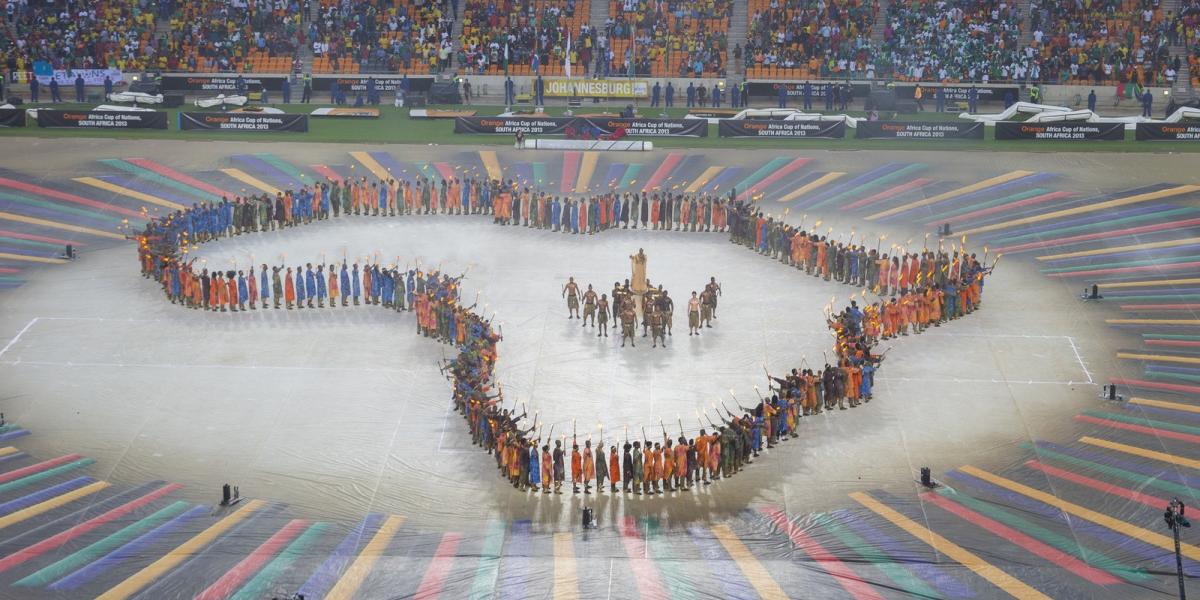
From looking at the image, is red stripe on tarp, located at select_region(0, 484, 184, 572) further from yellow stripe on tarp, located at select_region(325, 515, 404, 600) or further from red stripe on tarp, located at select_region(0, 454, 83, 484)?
yellow stripe on tarp, located at select_region(325, 515, 404, 600)

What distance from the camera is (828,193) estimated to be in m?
49.3

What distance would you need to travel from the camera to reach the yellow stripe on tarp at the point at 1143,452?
94.6 ft

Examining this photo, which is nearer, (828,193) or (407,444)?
(407,444)

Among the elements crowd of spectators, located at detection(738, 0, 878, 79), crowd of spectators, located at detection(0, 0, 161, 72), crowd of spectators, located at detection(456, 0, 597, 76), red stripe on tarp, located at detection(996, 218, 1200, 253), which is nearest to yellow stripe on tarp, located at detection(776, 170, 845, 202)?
red stripe on tarp, located at detection(996, 218, 1200, 253)

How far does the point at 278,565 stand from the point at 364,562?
4.68 feet

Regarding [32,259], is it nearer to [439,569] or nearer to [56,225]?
[56,225]

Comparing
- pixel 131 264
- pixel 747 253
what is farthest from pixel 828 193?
pixel 131 264

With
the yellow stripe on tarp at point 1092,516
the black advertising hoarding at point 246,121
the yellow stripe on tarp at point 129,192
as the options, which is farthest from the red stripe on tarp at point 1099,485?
the black advertising hoarding at point 246,121

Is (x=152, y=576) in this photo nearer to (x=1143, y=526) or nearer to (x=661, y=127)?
(x=1143, y=526)

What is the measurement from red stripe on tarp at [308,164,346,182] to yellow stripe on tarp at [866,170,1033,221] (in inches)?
703

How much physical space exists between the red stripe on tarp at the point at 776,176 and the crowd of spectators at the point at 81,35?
3046 centimetres

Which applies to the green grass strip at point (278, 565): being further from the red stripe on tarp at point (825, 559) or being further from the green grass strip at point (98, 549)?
the red stripe on tarp at point (825, 559)

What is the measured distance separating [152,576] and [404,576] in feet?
13.6

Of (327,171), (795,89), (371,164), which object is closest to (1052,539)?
(327,171)
